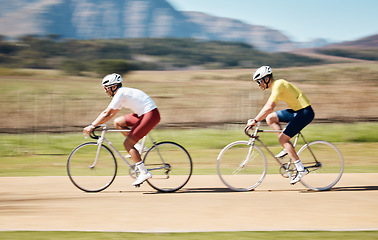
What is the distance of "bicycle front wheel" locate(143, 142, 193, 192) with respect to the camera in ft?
24.5

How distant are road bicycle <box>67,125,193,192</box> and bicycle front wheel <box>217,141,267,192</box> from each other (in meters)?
0.52

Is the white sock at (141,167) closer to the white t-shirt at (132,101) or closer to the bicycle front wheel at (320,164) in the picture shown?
the white t-shirt at (132,101)

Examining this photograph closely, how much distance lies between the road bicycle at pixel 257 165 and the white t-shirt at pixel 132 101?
1.33 m

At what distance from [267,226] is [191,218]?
2.94 ft

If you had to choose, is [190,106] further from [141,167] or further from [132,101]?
[132,101]

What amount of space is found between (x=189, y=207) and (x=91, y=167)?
6.28ft

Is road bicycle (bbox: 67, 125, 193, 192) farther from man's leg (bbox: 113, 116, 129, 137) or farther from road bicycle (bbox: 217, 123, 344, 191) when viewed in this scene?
road bicycle (bbox: 217, 123, 344, 191)

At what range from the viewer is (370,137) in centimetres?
1619

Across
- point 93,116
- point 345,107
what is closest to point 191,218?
point 93,116

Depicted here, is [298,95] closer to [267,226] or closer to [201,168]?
[267,226]

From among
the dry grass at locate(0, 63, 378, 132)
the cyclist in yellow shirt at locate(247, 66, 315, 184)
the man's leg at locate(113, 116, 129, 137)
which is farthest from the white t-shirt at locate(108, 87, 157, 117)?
the dry grass at locate(0, 63, 378, 132)

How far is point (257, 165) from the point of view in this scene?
7.59 meters

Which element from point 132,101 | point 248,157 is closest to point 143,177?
point 132,101

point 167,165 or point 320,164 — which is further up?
point 320,164
